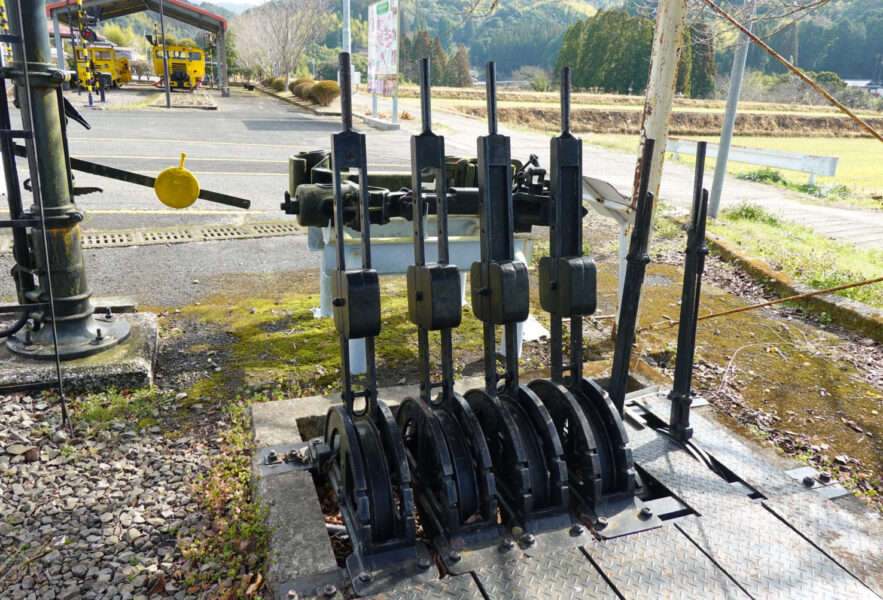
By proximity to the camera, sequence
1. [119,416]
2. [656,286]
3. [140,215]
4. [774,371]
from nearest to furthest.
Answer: [119,416], [774,371], [656,286], [140,215]

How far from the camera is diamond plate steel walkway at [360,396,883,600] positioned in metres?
2.15

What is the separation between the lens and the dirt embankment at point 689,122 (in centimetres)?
3434

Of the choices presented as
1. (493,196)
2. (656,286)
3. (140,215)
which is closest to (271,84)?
(140,215)

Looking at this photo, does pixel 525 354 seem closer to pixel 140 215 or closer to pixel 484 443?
pixel 484 443

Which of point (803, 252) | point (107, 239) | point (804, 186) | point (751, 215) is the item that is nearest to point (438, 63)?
point (804, 186)

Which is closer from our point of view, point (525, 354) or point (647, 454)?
point (647, 454)

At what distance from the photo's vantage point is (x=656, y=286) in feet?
20.6

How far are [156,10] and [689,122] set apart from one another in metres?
28.9

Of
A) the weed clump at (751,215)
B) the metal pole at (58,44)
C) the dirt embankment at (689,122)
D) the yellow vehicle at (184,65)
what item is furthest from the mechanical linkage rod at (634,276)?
the yellow vehicle at (184,65)

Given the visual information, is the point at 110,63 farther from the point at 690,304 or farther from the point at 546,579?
the point at 546,579

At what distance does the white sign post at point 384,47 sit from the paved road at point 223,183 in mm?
1431

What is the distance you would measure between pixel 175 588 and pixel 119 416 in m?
1.40

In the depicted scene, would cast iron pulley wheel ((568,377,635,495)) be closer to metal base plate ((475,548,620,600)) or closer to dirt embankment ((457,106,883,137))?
metal base plate ((475,548,620,600))

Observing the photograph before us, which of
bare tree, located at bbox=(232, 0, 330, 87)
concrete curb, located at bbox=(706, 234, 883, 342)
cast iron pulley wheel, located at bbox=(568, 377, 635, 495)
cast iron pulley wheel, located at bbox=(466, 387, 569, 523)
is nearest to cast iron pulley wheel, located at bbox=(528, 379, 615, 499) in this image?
cast iron pulley wheel, located at bbox=(568, 377, 635, 495)
